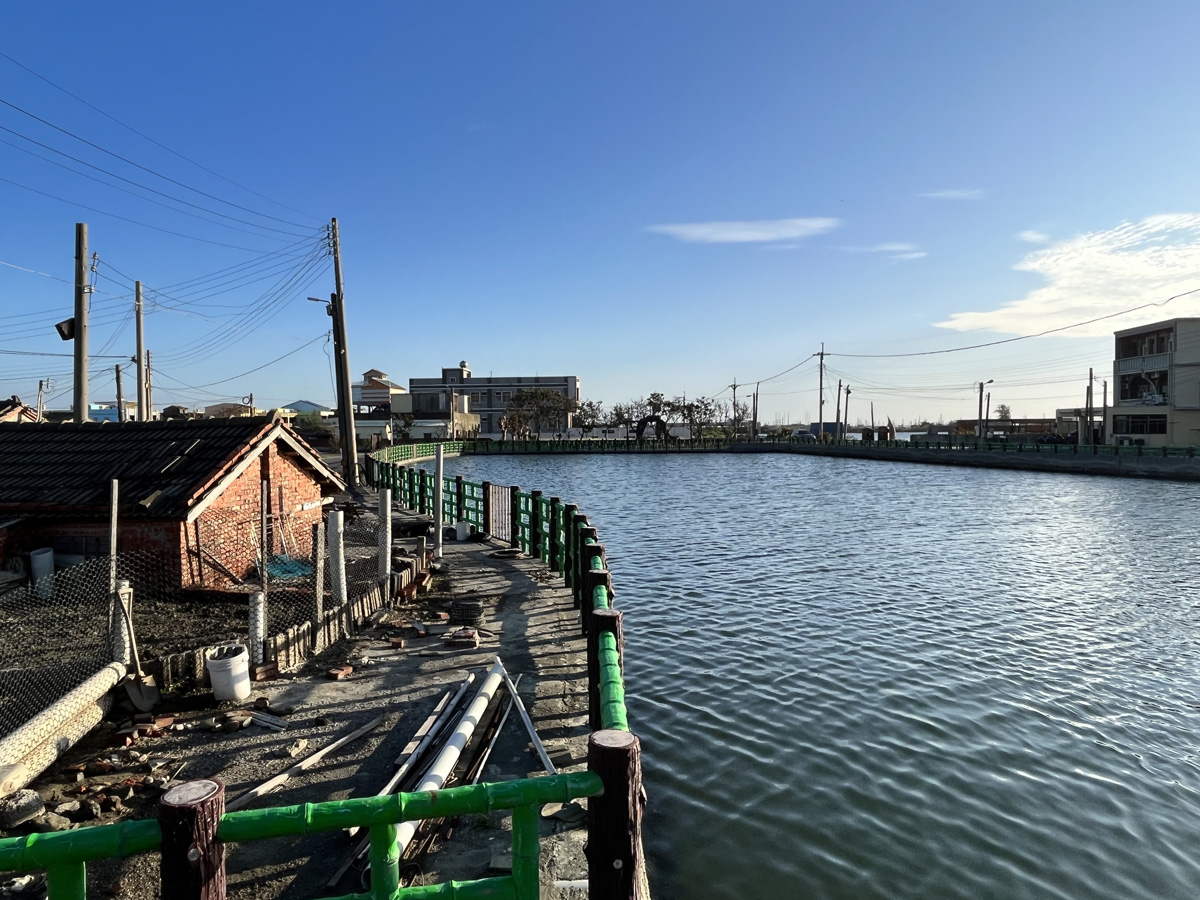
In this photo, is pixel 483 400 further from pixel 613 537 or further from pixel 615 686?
pixel 615 686

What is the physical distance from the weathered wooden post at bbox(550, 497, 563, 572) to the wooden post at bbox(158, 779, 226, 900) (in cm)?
1087

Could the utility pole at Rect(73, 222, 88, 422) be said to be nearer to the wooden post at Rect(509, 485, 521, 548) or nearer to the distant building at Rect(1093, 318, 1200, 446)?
the wooden post at Rect(509, 485, 521, 548)

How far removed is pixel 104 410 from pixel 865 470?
9155cm

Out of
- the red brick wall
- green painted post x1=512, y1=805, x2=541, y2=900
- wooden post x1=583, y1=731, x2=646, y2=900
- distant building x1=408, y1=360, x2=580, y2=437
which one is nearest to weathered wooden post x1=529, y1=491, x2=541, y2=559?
the red brick wall

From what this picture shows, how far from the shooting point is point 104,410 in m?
88.5

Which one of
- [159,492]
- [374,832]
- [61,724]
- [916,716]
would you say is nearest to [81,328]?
[159,492]

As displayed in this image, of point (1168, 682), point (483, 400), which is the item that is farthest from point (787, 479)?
point (483, 400)

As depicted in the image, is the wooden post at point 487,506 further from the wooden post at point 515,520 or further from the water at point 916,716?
the water at point 916,716

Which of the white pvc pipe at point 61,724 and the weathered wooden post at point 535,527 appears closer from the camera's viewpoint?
the white pvc pipe at point 61,724

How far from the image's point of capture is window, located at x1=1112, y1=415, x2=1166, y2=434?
207 feet

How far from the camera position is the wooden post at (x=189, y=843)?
3035mm

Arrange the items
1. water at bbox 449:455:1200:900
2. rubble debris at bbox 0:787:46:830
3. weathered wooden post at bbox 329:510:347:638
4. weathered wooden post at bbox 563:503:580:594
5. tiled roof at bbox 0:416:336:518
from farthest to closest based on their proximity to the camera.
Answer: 1. weathered wooden post at bbox 563:503:580:594
2. tiled roof at bbox 0:416:336:518
3. weathered wooden post at bbox 329:510:347:638
4. water at bbox 449:455:1200:900
5. rubble debris at bbox 0:787:46:830

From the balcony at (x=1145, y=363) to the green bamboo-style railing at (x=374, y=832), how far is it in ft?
256

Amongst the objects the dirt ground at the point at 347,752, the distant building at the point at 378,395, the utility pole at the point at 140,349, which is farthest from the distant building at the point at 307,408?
the dirt ground at the point at 347,752
